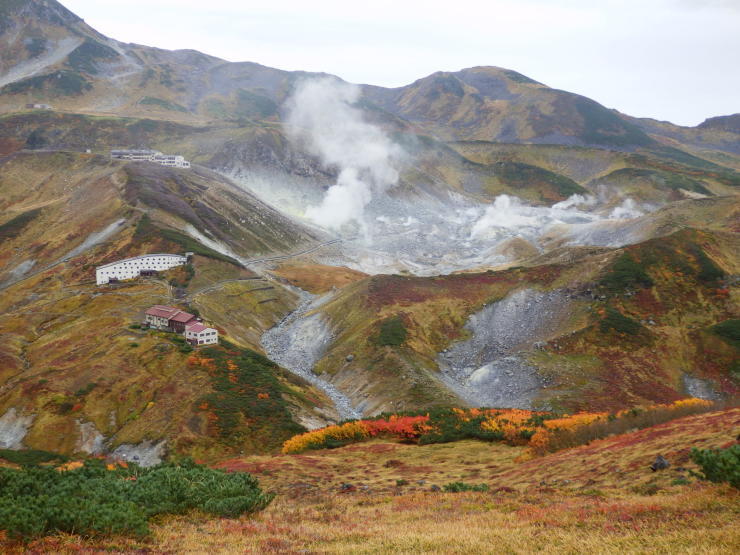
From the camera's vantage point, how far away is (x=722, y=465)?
59.5 feet

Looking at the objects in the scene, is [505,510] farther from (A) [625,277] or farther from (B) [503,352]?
(A) [625,277]

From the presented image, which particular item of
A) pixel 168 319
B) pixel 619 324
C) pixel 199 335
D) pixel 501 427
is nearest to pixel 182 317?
pixel 168 319

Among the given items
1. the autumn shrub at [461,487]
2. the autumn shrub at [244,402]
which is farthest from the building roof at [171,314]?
the autumn shrub at [461,487]

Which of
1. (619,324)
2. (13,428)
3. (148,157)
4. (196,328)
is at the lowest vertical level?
(13,428)

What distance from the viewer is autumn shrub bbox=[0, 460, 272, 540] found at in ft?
51.2

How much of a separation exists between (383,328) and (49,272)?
79.8 metres

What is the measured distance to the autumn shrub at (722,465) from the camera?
17.5 metres

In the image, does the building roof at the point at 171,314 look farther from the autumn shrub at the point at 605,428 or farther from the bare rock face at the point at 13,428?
the autumn shrub at the point at 605,428

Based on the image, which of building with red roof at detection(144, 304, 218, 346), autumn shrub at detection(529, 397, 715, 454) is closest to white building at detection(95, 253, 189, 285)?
building with red roof at detection(144, 304, 218, 346)

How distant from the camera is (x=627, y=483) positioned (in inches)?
926

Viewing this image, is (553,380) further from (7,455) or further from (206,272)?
(206,272)

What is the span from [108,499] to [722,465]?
22561 millimetres

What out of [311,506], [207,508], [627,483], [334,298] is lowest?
[334,298]

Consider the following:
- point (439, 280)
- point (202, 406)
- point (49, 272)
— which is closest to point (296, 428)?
point (202, 406)
